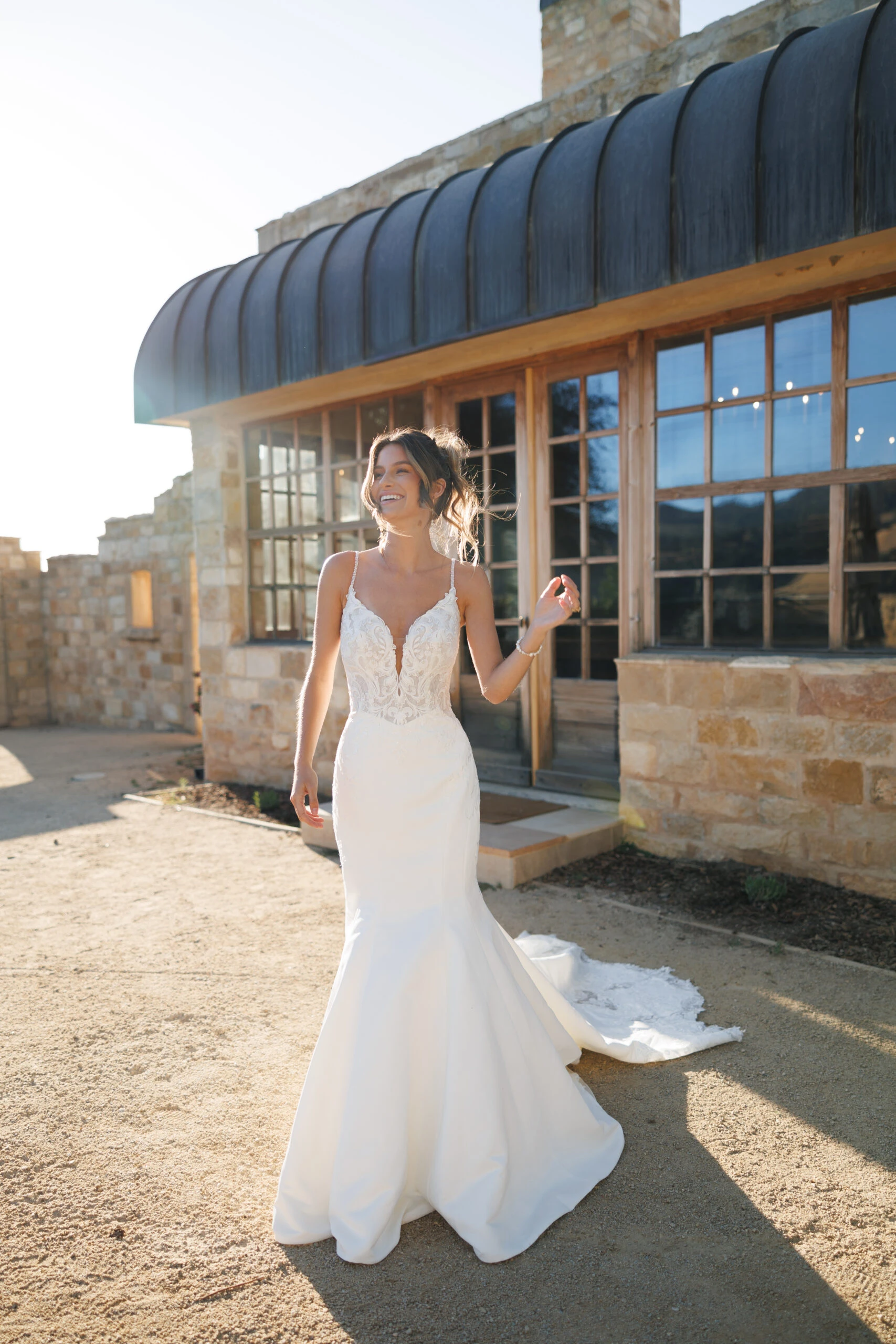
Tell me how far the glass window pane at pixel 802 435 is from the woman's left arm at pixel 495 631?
2500 millimetres

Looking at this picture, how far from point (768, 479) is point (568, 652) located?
1.69 meters

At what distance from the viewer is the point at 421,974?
222 centimetres

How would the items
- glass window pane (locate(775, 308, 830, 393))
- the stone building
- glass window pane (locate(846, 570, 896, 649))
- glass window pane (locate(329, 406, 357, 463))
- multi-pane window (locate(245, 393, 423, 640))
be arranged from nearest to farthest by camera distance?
the stone building
glass window pane (locate(846, 570, 896, 649))
glass window pane (locate(775, 308, 830, 393))
multi-pane window (locate(245, 393, 423, 640))
glass window pane (locate(329, 406, 357, 463))

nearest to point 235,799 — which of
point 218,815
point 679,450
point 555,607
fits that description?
point 218,815

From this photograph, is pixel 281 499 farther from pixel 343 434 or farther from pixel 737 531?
pixel 737 531

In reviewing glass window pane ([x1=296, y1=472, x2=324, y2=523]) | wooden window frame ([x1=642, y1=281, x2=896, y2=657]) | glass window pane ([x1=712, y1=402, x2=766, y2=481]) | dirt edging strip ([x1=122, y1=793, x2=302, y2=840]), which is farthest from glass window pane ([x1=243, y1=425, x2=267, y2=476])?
glass window pane ([x1=712, y1=402, x2=766, y2=481])

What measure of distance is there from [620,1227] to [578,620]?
13.0ft

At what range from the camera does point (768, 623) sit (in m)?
4.69

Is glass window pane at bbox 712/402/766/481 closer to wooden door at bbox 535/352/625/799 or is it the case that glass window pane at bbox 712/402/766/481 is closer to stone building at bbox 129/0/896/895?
stone building at bbox 129/0/896/895

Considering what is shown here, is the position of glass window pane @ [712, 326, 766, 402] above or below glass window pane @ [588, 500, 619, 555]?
above

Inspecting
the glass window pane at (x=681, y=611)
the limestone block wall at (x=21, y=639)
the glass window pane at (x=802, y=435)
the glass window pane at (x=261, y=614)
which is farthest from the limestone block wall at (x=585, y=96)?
the limestone block wall at (x=21, y=639)

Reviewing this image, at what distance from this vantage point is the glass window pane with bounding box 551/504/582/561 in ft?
18.6

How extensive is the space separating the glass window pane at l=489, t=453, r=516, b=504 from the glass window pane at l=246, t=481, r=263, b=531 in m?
2.25

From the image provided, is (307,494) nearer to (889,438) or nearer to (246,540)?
(246,540)
